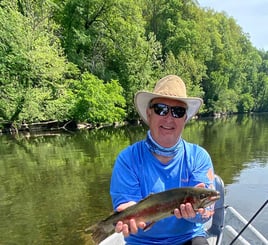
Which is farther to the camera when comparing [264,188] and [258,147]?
[258,147]

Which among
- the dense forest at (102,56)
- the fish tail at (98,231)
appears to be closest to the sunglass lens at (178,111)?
the fish tail at (98,231)

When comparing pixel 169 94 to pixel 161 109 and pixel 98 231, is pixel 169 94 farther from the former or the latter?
pixel 98 231

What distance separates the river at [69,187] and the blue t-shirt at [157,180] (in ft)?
15.0

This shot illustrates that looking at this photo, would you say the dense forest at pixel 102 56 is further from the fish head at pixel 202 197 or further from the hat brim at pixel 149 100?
the fish head at pixel 202 197

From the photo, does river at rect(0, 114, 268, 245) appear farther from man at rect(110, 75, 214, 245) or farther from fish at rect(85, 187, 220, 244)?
fish at rect(85, 187, 220, 244)

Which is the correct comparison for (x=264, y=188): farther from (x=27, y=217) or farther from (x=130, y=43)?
(x=130, y=43)

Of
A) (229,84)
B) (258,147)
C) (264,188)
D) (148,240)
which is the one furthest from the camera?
(229,84)

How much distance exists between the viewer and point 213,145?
20.9m

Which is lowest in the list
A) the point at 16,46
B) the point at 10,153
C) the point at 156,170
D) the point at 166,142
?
the point at 10,153

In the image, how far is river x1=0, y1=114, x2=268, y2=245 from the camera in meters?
8.09

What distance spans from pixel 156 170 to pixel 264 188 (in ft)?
31.2

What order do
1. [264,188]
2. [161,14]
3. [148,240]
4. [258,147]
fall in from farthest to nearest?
[161,14]
[258,147]
[264,188]
[148,240]

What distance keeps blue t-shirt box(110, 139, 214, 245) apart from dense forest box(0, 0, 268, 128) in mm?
24578

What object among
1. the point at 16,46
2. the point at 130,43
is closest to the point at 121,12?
the point at 130,43
